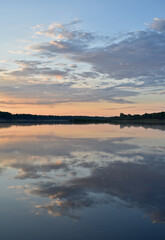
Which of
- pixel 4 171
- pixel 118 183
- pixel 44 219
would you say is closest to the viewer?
pixel 44 219

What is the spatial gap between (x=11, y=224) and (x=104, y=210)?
10.6 feet

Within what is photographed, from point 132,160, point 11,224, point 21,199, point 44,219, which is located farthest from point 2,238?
point 132,160

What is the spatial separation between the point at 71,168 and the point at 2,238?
7884 mm

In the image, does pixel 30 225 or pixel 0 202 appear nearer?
pixel 30 225

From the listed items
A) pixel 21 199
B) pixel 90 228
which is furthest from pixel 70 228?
pixel 21 199

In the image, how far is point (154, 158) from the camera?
1728cm

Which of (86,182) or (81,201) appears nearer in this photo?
(81,201)

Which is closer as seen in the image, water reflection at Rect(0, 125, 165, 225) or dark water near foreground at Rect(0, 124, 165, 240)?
dark water near foreground at Rect(0, 124, 165, 240)

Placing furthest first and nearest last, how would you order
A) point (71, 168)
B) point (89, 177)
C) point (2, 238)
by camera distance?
1. point (71, 168)
2. point (89, 177)
3. point (2, 238)

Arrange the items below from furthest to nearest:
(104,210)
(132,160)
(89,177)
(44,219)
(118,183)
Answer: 1. (132,160)
2. (89,177)
3. (118,183)
4. (104,210)
5. (44,219)

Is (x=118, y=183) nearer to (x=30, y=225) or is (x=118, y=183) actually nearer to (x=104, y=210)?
(x=104, y=210)

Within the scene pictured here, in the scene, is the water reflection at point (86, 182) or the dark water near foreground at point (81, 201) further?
the water reflection at point (86, 182)

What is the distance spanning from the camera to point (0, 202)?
8453mm

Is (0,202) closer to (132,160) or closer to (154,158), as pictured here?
(132,160)
